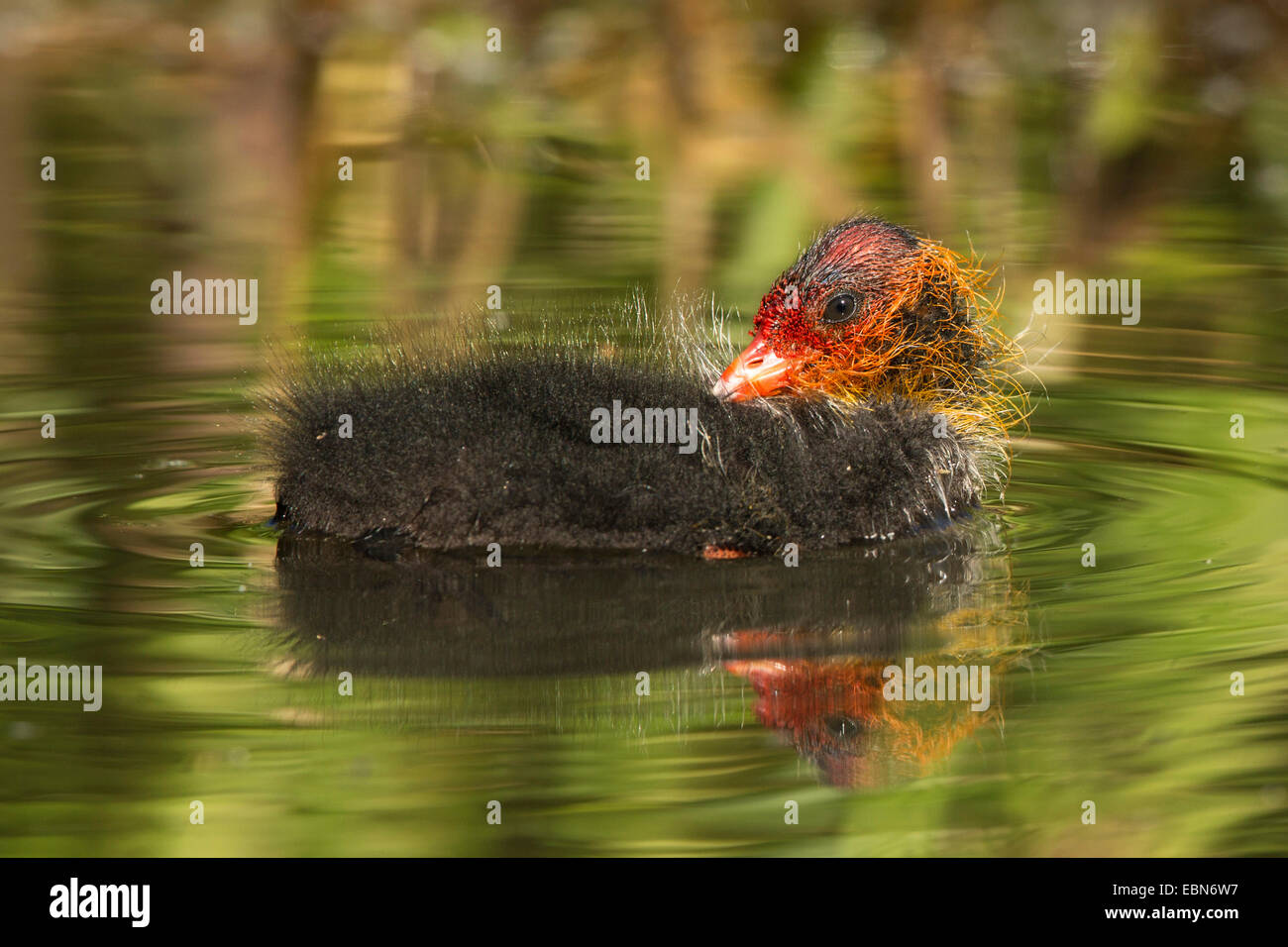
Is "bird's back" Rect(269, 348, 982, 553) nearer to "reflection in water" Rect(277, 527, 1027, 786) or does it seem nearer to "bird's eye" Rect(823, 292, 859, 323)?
"reflection in water" Rect(277, 527, 1027, 786)

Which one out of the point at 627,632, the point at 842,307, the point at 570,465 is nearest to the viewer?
the point at 627,632

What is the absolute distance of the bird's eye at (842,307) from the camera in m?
6.07

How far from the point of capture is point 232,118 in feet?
38.7

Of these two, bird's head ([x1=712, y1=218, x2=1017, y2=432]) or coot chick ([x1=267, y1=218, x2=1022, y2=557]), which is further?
bird's head ([x1=712, y1=218, x2=1017, y2=432])

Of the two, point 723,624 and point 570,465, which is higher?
point 570,465

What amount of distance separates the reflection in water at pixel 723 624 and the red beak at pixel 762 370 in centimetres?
70

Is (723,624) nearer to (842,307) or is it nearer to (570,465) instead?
(570,465)

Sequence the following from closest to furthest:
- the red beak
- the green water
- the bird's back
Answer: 1. the green water
2. the bird's back
3. the red beak

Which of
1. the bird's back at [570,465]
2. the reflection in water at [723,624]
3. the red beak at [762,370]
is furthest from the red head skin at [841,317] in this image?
the reflection in water at [723,624]

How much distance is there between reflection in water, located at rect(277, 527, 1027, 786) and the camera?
4.49 m

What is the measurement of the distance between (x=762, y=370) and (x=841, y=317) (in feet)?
0.98

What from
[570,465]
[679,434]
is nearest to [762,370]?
[679,434]

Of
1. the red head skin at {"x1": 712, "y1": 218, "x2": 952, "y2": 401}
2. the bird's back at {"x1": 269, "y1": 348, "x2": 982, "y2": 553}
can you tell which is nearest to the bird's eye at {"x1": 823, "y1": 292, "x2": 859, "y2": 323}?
the red head skin at {"x1": 712, "y1": 218, "x2": 952, "y2": 401}

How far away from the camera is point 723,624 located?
5.05 m
